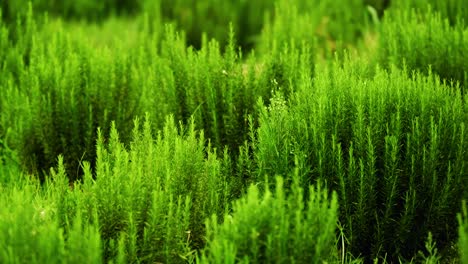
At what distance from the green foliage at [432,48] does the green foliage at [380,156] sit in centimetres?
83

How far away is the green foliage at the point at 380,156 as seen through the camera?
103 inches

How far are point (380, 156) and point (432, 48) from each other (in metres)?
1.24

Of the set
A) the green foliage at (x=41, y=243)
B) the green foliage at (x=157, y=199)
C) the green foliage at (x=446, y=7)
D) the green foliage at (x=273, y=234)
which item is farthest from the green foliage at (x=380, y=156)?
the green foliage at (x=446, y=7)

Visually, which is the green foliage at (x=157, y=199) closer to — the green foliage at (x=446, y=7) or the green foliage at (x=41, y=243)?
the green foliage at (x=41, y=243)

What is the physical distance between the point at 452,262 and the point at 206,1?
3645mm

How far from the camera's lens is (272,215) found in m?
2.15

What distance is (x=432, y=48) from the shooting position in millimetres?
3709

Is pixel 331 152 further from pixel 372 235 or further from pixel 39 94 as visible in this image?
pixel 39 94

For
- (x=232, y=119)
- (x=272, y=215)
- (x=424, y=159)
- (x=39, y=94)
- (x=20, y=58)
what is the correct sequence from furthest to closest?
(x=20, y=58)
(x=39, y=94)
(x=232, y=119)
(x=424, y=159)
(x=272, y=215)

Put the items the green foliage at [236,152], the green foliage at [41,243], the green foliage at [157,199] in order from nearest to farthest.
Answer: the green foliage at [41,243], the green foliage at [236,152], the green foliage at [157,199]

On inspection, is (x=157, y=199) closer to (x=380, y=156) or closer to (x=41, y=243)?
(x=41, y=243)

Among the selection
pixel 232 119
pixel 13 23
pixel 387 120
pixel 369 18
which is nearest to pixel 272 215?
pixel 387 120

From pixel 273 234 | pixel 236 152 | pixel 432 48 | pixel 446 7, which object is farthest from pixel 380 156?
pixel 446 7

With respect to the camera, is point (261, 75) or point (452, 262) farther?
point (261, 75)
